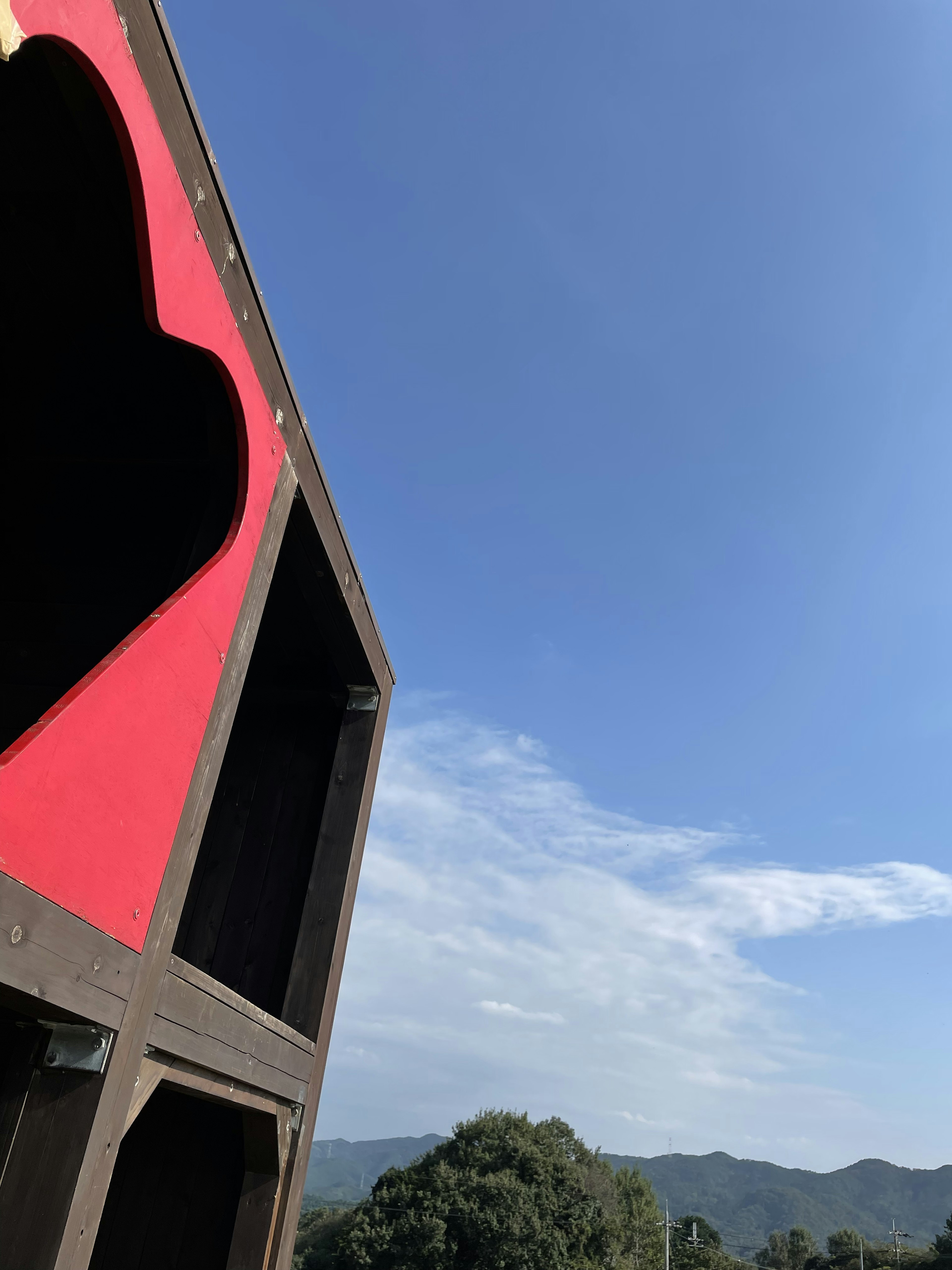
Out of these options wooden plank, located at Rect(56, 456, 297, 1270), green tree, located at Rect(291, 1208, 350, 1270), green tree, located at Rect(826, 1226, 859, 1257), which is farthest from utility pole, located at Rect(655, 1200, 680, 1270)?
wooden plank, located at Rect(56, 456, 297, 1270)

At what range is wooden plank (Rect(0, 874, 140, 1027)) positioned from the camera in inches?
67.0

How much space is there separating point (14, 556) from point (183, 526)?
85 cm

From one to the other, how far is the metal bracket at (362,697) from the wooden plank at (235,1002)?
1.58 meters

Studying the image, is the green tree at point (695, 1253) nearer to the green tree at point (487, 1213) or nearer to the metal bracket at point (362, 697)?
the green tree at point (487, 1213)

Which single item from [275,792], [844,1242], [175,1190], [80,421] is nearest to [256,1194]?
[175,1190]

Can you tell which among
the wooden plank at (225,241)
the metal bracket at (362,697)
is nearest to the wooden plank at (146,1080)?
the wooden plank at (225,241)

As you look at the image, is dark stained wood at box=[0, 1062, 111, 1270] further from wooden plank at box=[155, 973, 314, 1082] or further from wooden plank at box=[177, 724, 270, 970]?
wooden plank at box=[177, 724, 270, 970]

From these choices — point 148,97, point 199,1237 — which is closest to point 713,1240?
point 199,1237

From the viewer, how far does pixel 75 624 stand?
12.9 feet

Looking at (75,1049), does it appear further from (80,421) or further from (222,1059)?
(80,421)

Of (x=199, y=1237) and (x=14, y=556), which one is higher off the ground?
(x=14, y=556)

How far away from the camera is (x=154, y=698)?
2264 mm

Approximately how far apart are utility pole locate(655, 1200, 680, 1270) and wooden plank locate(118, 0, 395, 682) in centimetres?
4348

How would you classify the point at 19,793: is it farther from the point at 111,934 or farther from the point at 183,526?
the point at 183,526
